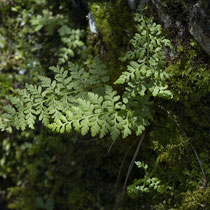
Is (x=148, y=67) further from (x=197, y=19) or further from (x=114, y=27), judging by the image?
(x=114, y=27)

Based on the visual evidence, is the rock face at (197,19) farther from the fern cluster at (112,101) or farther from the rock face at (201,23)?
the fern cluster at (112,101)

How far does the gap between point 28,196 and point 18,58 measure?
9.60 ft

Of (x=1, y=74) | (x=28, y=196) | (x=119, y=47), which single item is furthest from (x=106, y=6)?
(x=28, y=196)

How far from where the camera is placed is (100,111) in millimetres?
2500

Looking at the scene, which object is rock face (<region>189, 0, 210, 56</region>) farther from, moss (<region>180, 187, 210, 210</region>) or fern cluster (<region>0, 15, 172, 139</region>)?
moss (<region>180, 187, 210, 210</region>)

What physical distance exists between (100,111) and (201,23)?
1.44 metres

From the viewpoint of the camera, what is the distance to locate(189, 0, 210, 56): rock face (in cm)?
231

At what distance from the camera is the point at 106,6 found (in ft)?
11.4

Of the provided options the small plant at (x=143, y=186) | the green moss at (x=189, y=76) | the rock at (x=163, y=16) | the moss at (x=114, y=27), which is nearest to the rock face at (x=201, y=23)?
the green moss at (x=189, y=76)

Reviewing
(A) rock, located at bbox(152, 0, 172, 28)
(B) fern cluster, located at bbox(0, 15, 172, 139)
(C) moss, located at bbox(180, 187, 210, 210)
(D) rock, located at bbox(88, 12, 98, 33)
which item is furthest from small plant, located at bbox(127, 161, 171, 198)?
(D) rock, located at bbox(88, 12, 98, 33)

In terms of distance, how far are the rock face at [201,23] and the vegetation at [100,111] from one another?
7.2 inches

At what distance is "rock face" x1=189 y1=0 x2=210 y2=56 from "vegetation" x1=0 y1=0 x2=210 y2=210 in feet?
0.60

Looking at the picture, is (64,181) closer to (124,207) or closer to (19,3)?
(124,207)

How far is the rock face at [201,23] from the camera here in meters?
2.31
